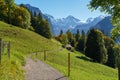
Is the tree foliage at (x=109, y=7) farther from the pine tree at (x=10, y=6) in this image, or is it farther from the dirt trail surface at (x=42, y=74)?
the pine tree at (x=10, y=6)

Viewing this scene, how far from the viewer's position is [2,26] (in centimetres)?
11388

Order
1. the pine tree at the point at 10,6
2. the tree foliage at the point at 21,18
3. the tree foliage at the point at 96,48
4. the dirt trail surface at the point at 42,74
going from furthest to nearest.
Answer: the tree foliage at the point at 21,18, the pine tree at the point at 10,6, the tree foliage at the point at 96,48, the dirt trail surface at the point at 42,74

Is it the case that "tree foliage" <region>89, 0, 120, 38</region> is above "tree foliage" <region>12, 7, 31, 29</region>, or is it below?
below

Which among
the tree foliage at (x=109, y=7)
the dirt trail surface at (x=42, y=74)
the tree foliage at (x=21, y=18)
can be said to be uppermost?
the tree foliage at (x=21, y=18)

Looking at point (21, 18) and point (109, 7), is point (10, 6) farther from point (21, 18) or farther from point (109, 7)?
point (109, 7)

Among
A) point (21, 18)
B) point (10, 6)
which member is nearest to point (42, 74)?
point (10, 6)

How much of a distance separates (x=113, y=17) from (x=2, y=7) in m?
113

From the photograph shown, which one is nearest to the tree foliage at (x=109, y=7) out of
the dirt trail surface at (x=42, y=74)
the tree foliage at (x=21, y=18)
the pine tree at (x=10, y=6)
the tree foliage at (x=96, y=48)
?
the dirt trail surface at (x=42, y=74)

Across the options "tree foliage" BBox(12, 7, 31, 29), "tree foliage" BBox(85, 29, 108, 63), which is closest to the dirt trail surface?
"tree foliage" BBox(85, 29, 108, 63)

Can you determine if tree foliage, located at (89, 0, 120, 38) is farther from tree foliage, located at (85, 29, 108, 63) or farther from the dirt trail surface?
tree foliage, located at (85, 29, 108, 63)

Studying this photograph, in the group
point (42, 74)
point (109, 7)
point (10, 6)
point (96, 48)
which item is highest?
point (10, 6)

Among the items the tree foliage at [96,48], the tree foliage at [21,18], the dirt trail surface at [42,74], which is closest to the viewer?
the dirt trail surface at [42,74]

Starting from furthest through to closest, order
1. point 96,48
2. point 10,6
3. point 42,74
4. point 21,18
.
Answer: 1. point 21,18
2. point 10,6
3. point 96,48
4. point 42,74

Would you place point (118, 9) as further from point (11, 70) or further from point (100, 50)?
point (100, 50)
